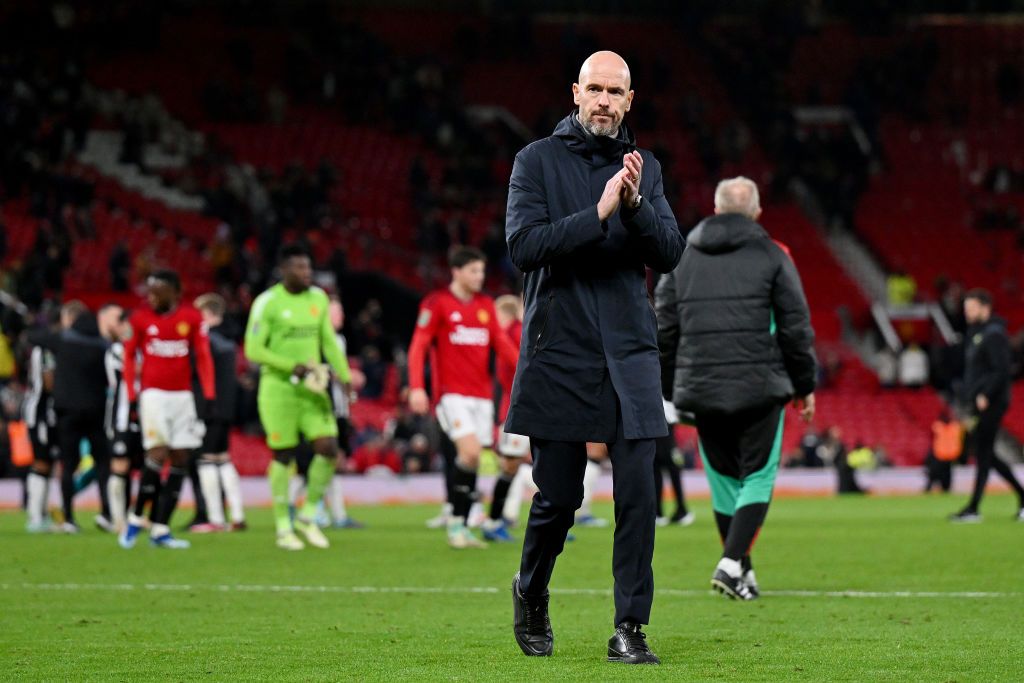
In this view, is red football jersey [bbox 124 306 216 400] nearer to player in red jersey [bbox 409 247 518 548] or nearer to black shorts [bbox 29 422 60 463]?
player in red jersey [bbox 409 247 518 548]

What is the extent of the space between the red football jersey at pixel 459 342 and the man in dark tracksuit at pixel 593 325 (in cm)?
674

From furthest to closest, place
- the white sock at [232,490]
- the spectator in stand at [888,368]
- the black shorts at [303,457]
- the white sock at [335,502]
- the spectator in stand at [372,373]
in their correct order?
1. the spectator in stand at [888,368]
2. the spectator in stand at [372,373]
3. the white sock at [335,502]
4. the white sock at [232,490]
5. the black shorts at [303,457]

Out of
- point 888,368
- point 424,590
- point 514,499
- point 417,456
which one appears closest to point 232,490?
point 514,499

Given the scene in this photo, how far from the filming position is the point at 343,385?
43.2ft

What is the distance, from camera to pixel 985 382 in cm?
1612

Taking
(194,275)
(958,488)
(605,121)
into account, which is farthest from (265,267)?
(605,121)

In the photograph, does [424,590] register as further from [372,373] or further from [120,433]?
[372,373]

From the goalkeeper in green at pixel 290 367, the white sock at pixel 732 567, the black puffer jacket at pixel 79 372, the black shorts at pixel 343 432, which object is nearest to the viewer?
the white sock at pixel 732 567

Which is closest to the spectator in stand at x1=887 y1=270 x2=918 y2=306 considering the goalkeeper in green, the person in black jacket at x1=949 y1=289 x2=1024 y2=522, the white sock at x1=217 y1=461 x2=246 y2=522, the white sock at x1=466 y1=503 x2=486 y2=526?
the person in black jacket at x1=949 y1=289 x2=1024 y2=522

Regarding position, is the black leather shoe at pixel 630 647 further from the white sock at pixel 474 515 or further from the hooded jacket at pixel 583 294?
the white sock at pixel 474 515

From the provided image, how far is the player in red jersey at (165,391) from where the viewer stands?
42.2 feet

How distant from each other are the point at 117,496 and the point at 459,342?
14.3 ft

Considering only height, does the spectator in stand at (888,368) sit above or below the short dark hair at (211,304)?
below

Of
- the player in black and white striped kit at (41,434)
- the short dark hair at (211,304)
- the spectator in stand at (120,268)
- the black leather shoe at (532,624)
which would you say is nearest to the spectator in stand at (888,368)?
the spectator in stand at (120,268)
